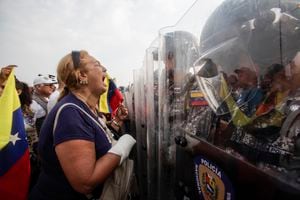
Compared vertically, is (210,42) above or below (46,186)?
above

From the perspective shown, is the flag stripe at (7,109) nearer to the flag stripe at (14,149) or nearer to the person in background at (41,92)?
the flag stripe at (14,149)

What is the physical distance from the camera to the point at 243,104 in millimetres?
1150

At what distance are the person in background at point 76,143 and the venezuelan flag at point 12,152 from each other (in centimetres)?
81

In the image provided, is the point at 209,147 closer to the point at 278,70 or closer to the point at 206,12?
the point at 278,70

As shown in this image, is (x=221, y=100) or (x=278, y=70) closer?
(x=278, y=70)

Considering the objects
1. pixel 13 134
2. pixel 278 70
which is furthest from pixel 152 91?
pixel 278 70

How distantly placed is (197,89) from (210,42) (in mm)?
343

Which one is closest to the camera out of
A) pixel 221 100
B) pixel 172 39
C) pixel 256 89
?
pixel 256 89

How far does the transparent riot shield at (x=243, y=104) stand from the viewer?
871 millimetres

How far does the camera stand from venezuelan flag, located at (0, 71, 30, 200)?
211 centimetres

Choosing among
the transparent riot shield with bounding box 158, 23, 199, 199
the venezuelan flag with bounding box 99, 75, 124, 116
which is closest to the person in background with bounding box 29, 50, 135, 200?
the transparent riot shield with bounding box 158, 23, 199, 199

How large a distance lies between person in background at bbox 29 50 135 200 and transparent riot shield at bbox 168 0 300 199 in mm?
513

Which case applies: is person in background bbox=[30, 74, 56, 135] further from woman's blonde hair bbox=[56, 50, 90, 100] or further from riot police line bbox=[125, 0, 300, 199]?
riot police line bbox=[125, 0, 300, 199]

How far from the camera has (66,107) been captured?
1.37 meters
